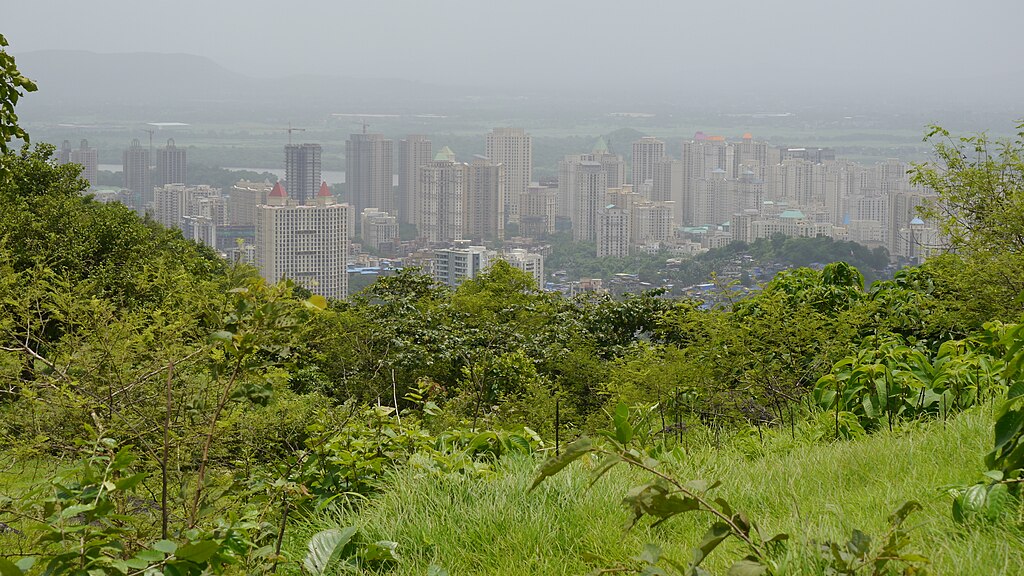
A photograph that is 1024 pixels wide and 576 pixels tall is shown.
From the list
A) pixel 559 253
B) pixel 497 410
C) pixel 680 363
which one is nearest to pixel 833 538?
pixel 680 363

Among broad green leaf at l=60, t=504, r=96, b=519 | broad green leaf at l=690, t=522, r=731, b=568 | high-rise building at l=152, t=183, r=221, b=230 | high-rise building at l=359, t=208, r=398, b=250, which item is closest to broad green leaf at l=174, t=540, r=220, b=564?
broad green leaf at l=60, t=504, r=96, b=519

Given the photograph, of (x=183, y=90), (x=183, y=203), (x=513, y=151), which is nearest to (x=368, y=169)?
(x=513, y=151)

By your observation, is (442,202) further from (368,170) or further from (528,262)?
(528,262)

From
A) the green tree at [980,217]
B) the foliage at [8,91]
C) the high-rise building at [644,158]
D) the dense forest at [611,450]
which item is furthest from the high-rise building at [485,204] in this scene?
the foliage at [8,91]

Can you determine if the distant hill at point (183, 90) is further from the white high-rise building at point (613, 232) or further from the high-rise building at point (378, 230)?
the white high-rise building at point (613, 232)

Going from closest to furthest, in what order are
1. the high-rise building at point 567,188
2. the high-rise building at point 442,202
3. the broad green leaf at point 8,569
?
1. the broad green leaf at point 8,569
2. the high-rise building at point 442,202
3. the high-rise building at point 567,188
